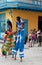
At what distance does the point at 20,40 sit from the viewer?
1023cm

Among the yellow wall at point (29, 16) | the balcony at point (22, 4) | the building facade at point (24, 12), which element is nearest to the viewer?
the balcony at point (22, 4)

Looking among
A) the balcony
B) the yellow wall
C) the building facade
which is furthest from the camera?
the yellow wall

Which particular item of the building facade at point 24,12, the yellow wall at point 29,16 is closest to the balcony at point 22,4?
the building facade at point 24,12

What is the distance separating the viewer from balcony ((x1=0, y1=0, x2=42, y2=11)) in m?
23.1

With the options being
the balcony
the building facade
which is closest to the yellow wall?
the building facade

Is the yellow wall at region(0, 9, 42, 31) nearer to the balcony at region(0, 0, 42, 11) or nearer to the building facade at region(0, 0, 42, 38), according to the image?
the building facade at region(0, 0, 42, 38)

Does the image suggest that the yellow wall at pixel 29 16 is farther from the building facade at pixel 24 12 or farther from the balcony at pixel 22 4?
the balcony at pixel 22 4

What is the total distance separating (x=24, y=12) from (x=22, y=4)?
1.17 metres

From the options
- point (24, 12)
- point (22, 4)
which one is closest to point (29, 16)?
point (24, 12)

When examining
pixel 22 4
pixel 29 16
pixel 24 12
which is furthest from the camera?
pixel 29 16

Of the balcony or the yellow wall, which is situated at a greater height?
the balcony

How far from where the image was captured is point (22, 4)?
2345 centimetres

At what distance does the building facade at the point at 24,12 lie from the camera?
76.6ft

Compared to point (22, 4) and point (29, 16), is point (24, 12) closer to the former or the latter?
point (29, 16)
